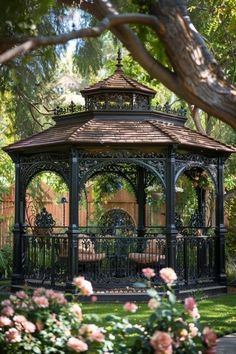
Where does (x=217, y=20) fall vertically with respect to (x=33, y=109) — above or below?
above

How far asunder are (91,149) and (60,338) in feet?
24.6

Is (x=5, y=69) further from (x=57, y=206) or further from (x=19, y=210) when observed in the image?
(x=57, y=206)

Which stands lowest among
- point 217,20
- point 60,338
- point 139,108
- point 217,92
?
point 60,338

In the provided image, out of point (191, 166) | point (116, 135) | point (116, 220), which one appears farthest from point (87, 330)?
point (116, 220)

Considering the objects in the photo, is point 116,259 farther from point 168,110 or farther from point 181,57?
point 181,57

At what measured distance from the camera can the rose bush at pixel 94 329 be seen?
201 inches

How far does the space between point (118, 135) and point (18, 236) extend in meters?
3.16

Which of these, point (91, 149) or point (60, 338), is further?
point (91, 149)

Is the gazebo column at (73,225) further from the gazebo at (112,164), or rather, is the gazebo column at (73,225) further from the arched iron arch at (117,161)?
the arched iron arch at (117,161)

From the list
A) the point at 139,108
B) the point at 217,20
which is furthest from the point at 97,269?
the point at 217,20

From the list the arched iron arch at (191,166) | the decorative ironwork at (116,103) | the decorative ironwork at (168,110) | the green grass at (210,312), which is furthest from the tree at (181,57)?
the decorative ironwork at (168,110)

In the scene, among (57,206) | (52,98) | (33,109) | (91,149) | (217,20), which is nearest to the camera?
(91,149)

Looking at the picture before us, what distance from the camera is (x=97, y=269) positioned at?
13320mm

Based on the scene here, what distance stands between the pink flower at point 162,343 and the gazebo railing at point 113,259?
7.99 m
